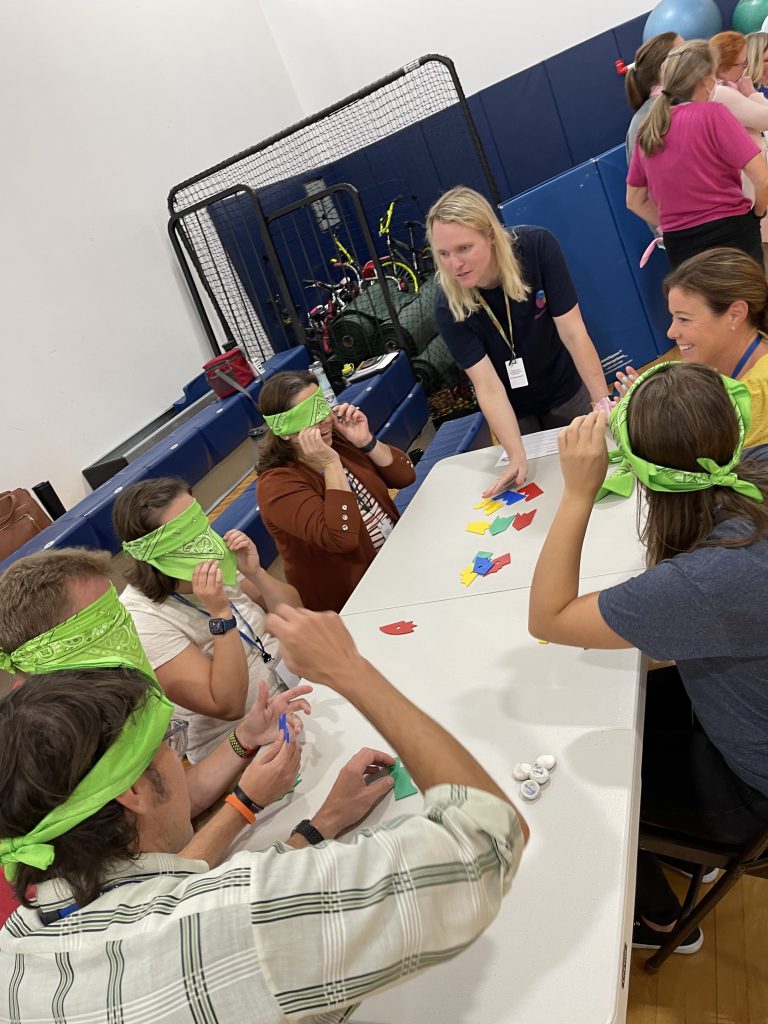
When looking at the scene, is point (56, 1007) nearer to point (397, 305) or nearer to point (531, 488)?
point (531, 488)

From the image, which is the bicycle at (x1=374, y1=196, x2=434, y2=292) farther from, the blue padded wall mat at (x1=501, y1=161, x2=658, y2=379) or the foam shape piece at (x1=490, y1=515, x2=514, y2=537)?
the foam shape piece at (x1=490, y1=515, x2=514, y2=537)

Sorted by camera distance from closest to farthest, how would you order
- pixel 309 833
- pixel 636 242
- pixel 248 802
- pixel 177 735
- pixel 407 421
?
pixel 309 833
pixel 248 802
pixel 177 735
pixel 636 242
pixel 407 421

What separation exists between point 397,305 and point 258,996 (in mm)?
6050

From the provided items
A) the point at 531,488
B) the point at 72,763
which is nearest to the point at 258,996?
the point at 72,763

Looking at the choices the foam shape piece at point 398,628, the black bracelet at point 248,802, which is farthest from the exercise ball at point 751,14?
the black bracelet at point 248,802

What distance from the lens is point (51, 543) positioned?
4.08 meters

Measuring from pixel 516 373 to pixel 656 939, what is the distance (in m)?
1.91

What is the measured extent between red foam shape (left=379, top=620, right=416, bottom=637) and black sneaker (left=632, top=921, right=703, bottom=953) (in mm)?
913

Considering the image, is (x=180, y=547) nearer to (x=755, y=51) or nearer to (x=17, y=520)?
(x=17, y=520)

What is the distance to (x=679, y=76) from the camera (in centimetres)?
326

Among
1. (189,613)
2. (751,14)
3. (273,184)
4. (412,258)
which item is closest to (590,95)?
(751,14)

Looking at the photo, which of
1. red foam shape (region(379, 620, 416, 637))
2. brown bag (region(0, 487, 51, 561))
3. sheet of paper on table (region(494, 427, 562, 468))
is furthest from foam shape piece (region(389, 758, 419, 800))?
brown bag (region(0, 487, 51, 561))

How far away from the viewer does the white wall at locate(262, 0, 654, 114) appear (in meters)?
8.25

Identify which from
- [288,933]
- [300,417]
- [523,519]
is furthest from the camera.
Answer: [300,417]
